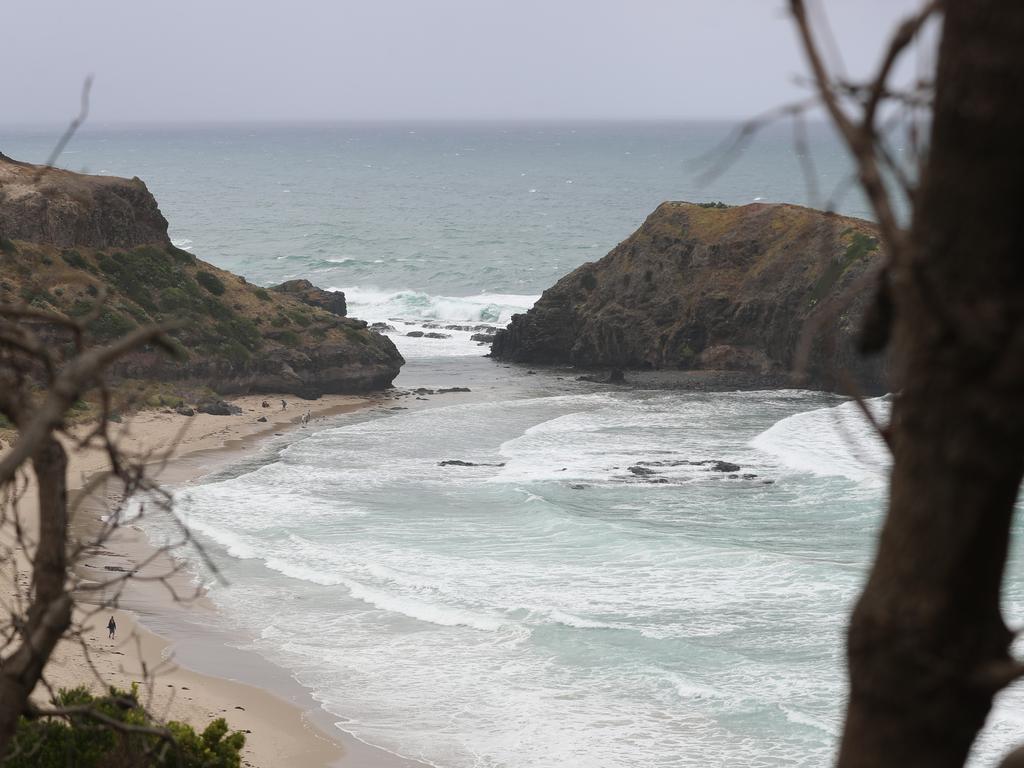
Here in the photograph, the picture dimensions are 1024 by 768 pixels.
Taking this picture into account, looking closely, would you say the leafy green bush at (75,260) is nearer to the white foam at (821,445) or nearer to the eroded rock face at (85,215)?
the eroded rock face at (85,215)

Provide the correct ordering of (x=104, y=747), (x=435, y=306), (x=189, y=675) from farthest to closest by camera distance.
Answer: (x=435, y=306), (x=189, y=675), (x=104, y=747)

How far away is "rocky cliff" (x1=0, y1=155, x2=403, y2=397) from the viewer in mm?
46406

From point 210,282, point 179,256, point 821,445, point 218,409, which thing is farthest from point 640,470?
point 179,256

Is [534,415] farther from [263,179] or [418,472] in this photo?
[263,179]

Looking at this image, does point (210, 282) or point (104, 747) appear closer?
point (104, 747)

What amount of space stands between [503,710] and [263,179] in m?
181

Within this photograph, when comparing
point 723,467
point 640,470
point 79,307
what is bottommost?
point 640,470

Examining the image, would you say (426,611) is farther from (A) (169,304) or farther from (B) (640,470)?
(A) (169,304)

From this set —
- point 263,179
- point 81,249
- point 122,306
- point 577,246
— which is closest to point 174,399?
point 122,306

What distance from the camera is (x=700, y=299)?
54594mm

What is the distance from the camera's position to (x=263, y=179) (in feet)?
628

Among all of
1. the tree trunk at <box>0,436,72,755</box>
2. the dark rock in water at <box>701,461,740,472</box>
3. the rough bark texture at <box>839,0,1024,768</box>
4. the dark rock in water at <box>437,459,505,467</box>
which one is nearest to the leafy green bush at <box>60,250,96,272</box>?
the dark rock in water at <box>437,459,505,467</box>

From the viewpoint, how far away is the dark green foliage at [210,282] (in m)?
53.2

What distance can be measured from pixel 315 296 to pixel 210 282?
10.6 metres
